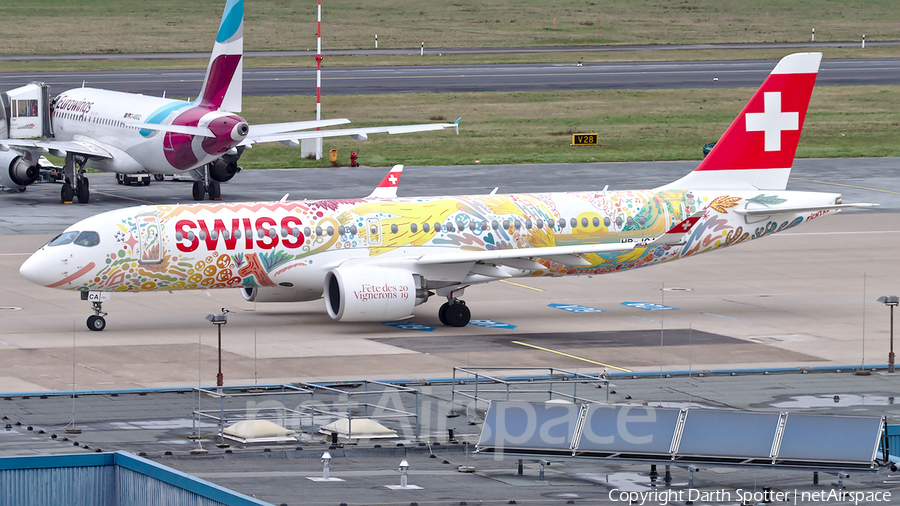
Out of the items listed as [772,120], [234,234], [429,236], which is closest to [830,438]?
[429,236]

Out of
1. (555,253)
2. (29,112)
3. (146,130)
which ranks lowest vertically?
(555,253)

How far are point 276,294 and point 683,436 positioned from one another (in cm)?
2203

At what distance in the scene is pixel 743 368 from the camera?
37844 mm

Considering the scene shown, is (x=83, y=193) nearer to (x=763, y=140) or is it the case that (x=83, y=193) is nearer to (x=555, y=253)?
(x=555, y=253)

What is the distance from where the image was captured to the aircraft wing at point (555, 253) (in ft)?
140

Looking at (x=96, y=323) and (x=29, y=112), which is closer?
(x=96, y=323)

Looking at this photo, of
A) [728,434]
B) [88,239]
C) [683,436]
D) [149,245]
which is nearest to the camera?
[683,436]

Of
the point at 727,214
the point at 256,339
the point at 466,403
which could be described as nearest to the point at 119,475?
the point at 466,403

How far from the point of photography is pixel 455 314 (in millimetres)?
43438

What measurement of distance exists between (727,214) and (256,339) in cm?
1556

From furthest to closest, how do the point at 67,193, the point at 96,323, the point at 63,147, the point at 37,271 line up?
the point at 67,193 → the point at 63,147 → the point at 96,323 → the point at 37,271

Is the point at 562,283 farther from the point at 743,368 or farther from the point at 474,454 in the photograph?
the point at 474,454

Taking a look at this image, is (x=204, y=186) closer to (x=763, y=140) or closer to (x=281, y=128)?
(x=281, y=128)

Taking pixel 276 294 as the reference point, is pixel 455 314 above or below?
below
